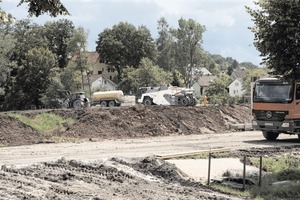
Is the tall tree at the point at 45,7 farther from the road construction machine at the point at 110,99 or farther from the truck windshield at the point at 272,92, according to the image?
the road construction machine at the point at 110,99

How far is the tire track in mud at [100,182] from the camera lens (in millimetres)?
11062

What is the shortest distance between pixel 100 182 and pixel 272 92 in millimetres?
12098

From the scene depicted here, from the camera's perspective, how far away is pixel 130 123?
29203 millimetres

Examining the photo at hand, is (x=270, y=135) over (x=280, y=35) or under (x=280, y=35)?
under

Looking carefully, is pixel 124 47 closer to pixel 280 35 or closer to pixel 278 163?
pixel 278 163

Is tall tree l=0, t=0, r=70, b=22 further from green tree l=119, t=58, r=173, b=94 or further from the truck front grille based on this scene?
green tree l=119, t=58, r=173, b=94

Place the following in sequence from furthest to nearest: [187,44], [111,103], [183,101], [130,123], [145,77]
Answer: [187,44], [145,77], [111,103], [183,101], [130,123]

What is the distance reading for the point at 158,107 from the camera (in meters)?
32.1

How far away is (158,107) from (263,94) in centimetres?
1065

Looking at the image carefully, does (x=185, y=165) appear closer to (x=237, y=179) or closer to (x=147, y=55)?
(x=237, y=179)

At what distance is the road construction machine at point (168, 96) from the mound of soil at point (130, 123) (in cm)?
470

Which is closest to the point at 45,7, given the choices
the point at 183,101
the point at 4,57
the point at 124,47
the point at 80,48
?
the point at 183,101

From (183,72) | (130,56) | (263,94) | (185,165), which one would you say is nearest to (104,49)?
(130,56)

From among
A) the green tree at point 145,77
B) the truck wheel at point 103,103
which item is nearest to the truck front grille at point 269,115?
the truck wheel at point 103,103
